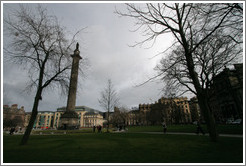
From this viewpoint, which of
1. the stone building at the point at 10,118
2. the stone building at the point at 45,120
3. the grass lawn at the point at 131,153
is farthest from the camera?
the stone building at the point at 45,120

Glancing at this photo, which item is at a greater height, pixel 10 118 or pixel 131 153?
pixel 10 118

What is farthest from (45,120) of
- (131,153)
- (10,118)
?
(131,153)

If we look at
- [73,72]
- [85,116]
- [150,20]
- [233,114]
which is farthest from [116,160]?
[85,116]

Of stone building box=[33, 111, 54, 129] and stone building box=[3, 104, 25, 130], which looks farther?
stone building box=[33, 111, 54, 129]

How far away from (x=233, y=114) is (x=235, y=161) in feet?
201

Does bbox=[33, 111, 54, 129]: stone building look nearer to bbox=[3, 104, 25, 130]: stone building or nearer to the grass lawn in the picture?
bbox=[3, 104, 25, 130]: stone building

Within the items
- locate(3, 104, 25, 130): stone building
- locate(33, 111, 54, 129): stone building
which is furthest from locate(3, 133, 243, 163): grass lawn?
locate(33, 111, 54, 129): stone building

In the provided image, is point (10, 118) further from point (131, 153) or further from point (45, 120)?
point (131, 153)

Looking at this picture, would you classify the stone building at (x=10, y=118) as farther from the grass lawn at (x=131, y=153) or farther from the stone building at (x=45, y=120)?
the stone building at (x=45, y=120)

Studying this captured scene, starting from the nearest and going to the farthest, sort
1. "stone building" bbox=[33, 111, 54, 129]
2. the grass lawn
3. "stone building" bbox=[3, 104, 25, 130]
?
1. the grass lawn
2. "stone building" bbox=[3, 104, 25, 130]
3. "stone building" bbox=[33, 111, 54, 129]

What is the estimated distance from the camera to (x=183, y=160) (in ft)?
16.1

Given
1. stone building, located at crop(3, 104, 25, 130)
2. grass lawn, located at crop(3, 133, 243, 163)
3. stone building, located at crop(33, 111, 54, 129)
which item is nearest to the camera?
grass lawn, located at crop(3, 133, 243, 163)

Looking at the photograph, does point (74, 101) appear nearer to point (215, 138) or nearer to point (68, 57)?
point (68, 57)

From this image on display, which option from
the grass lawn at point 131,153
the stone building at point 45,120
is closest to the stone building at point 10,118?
the grass lawn at point 131,153
